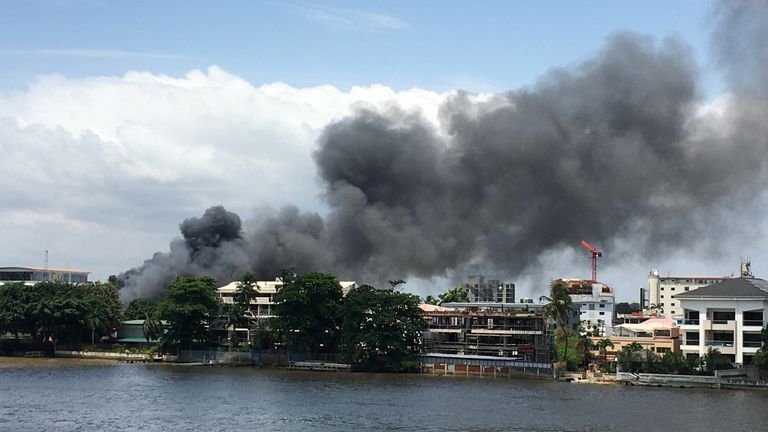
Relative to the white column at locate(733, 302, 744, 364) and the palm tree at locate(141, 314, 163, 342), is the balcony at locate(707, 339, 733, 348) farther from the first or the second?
the palm tree at locate(141, 314, 163, 342)

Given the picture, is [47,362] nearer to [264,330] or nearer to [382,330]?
[264,330]

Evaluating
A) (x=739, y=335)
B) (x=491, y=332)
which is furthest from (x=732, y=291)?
(x=491, y=332)

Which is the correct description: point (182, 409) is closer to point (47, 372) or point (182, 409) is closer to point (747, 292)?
point (47, 372)

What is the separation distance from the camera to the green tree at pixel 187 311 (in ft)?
435

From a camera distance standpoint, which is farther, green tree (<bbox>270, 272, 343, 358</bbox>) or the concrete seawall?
the concrete seawall

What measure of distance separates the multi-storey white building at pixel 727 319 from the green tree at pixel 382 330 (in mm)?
29553

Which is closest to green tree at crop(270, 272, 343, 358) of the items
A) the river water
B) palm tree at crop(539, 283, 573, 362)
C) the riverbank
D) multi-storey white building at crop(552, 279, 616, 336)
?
the river water

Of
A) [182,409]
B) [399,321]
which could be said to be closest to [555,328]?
[399,321]

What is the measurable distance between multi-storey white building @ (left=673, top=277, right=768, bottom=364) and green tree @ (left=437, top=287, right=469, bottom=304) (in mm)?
61917

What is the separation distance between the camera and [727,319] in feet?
378

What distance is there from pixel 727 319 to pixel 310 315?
153 feet

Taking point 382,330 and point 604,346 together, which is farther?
point 604,346

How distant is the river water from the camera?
73.8 m

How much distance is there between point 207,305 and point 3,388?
42.9m
